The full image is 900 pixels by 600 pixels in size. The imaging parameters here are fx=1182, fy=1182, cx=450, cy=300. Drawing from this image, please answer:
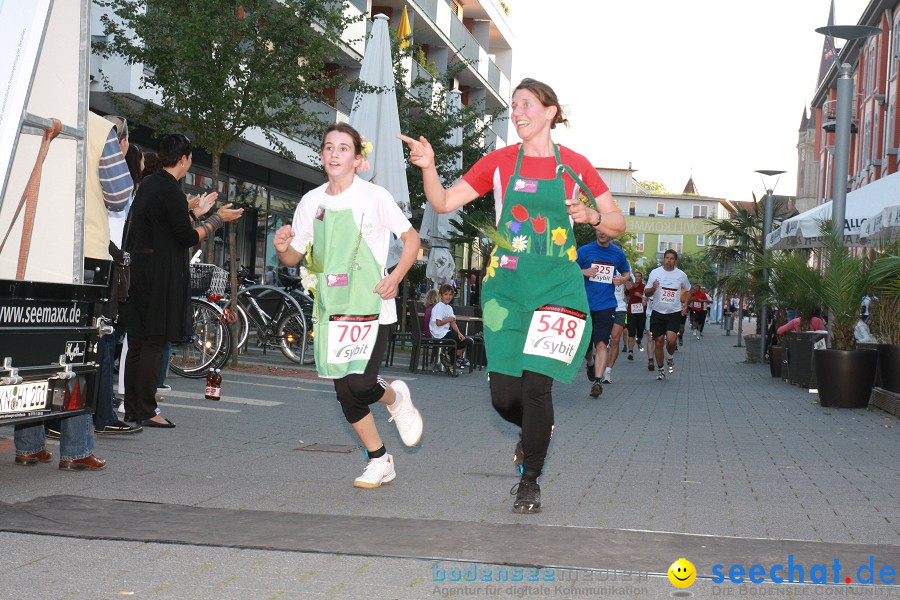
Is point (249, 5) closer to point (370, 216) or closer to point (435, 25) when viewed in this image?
point (370, 216)

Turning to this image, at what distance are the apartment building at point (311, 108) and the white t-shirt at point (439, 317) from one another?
9.19ft

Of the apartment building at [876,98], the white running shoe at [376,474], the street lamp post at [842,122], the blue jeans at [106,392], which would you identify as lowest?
the white running shoe at [376,474]

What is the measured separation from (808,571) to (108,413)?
4.53 meters

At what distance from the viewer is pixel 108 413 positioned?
24.1 feet

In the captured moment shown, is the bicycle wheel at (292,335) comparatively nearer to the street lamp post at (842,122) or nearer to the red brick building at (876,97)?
the street lamp post at (842,122)

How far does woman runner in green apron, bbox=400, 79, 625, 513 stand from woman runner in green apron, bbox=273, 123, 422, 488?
0.51 meters

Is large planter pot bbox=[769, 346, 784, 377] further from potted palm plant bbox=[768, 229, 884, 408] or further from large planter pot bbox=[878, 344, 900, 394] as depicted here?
large planter pot bbox=[878, 344, 900, 394]

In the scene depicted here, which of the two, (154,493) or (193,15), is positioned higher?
(193,15)

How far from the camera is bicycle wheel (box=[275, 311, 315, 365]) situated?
1563cm

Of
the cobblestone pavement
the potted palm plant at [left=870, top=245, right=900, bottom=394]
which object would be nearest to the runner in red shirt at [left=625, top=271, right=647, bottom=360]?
the potted palm plant at [left=870, top=245, right=900, bottom=394]

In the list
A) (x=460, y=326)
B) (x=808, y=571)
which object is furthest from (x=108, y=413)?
(x=460, y=326)

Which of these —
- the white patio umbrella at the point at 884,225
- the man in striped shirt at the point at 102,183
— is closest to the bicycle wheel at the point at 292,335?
the white patio umbrella at the point at 884,225

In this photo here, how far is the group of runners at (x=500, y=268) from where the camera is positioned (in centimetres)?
572

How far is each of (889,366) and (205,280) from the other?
7.33 meters
